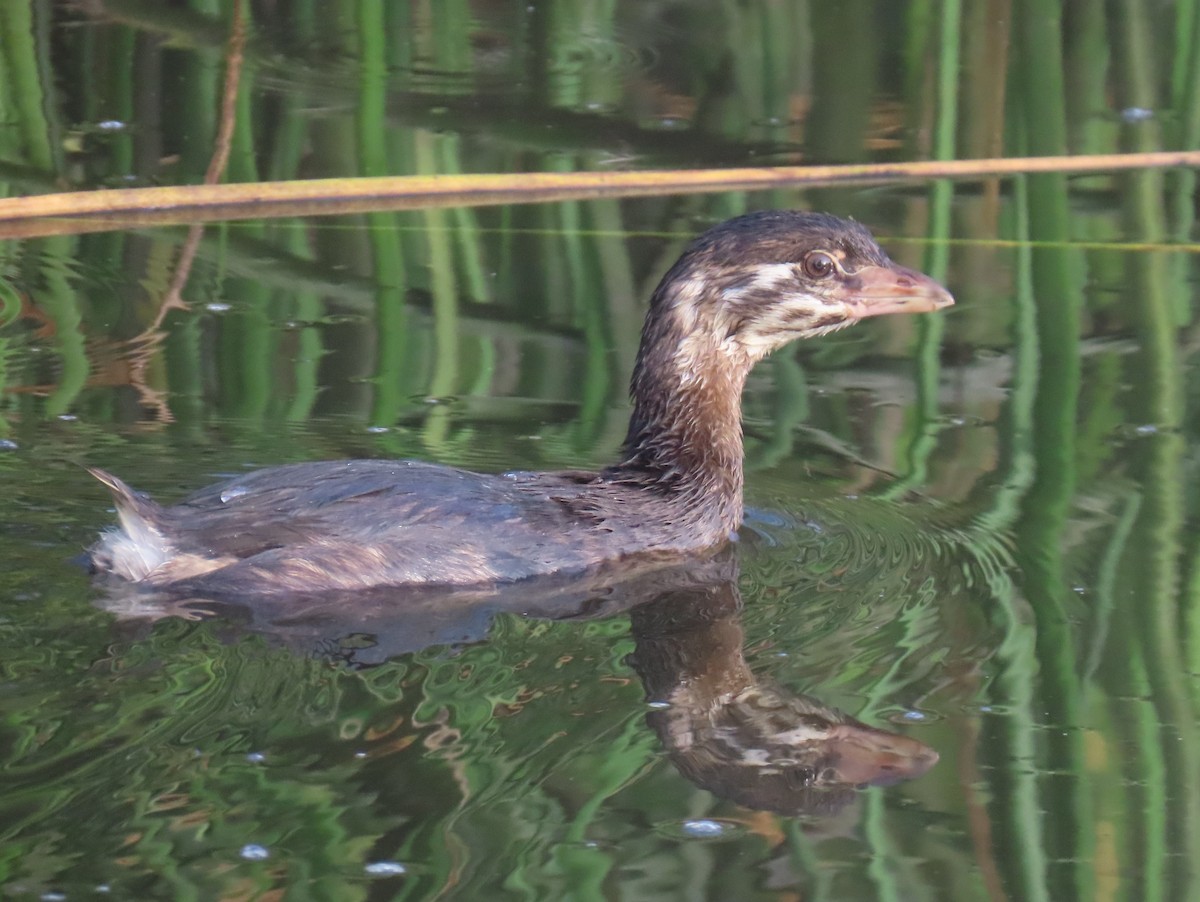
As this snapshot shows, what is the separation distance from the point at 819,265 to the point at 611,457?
1.02m

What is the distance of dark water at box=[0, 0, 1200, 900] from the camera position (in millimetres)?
4035

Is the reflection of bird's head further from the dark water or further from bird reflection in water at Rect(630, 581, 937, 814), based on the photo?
bird reflection in water at Rect(630, 581, 937, 814)

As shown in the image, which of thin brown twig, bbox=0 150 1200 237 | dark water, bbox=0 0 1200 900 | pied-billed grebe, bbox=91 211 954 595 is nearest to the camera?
dark water, bbox=0 0 1200 900

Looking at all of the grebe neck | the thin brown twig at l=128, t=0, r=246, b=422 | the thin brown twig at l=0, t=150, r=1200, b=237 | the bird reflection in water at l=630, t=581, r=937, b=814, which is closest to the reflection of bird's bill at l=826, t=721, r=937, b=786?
the bird reflection in water at l=630, t=581, r=937, b=814

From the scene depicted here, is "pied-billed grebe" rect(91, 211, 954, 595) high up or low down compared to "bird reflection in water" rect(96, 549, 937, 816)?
up

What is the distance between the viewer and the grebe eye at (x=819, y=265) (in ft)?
20.4

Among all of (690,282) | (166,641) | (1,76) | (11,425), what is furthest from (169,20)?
(166,641)

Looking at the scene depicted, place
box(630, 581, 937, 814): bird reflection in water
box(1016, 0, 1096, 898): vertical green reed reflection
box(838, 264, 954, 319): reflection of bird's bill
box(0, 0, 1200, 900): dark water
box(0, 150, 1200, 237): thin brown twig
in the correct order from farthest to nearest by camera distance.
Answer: box(0, 150, 1200, 237): thin brown twig, box(838, 264, 954, 319): reflection of bird's bill, box(630, 581, 937, 814): bird reflection in water, box(1016, 0, 1096, 898): vertical green reed reflection, box(0, 0, 1200, 900): dark water

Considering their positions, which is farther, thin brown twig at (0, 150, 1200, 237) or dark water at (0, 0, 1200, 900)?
thin brown twig at (0, 150, 1200, 237)

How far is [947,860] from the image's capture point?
4004 millimetres

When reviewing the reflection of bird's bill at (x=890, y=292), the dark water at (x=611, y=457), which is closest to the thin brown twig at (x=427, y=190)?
the dark water at (x=611, y=457)

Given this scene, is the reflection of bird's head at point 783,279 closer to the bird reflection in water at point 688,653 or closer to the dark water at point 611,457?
the dark water at point 611,457

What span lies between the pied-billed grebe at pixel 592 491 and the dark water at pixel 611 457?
15 cm

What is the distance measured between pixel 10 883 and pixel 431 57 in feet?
27.0
